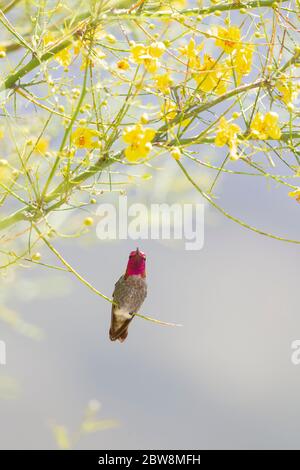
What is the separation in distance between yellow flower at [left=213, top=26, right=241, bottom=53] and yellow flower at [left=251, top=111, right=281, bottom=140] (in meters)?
0.23

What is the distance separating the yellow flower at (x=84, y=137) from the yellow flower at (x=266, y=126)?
0.42 m

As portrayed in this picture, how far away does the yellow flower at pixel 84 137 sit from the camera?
1.81 meters

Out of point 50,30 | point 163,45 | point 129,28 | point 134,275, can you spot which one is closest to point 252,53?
point 163,45

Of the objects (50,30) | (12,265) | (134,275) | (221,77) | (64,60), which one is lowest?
(12,265)

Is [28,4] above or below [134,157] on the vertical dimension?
above

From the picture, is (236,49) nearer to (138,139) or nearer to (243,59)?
(243,59)

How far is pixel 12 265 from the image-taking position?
181cm

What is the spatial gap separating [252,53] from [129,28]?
48 centimetres

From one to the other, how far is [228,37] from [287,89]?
211 mm

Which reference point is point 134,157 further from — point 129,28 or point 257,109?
point 129,28

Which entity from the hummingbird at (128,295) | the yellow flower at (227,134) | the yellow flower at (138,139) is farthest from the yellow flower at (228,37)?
the hummingbird at (128,295)

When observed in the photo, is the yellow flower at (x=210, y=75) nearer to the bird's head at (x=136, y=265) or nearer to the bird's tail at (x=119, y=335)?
the bird's head at (x=136, y=265)

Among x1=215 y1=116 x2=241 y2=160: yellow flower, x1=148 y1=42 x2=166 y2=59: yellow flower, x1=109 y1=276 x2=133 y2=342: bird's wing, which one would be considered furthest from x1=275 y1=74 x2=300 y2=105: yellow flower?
x1=109 y1=276 x2=133 y2=342: bird's wing

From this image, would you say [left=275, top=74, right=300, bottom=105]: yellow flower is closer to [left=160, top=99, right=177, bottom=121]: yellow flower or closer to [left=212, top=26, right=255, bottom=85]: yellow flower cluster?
[left=212, top=26, right=255, bottom=85]: yellow flower cluster
